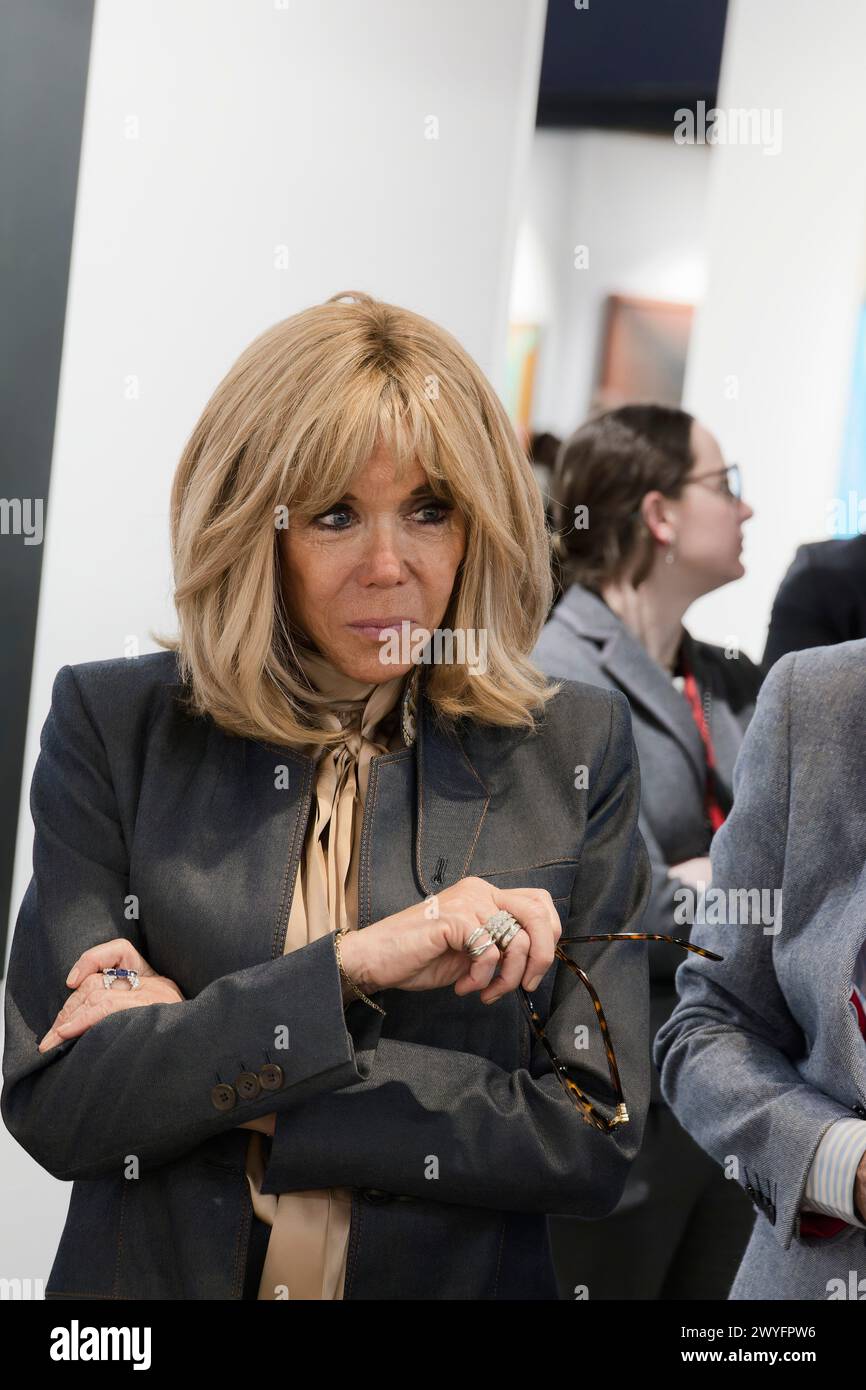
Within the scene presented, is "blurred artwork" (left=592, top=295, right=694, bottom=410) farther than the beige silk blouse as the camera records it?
Yes

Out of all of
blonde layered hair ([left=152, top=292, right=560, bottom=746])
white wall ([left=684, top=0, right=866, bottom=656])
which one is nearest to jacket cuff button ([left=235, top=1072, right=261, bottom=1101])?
blonde layered hair ([left=152, top=292, right=560, bottom=746])

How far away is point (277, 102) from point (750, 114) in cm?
340

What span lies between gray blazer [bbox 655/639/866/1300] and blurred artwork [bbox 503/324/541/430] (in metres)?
5.25

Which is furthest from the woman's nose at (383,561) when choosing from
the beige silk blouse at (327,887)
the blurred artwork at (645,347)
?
the blurred artwork at (645,347)

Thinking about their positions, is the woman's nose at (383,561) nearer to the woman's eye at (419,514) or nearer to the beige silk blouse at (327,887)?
the woman's eye at (419,514)

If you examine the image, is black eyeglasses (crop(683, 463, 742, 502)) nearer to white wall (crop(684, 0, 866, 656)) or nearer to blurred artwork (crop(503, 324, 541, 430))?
white wall (crop(684, 0, 866, 656))

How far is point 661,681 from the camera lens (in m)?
3.03

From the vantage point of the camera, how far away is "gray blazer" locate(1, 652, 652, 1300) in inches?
59.1

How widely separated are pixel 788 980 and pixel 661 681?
145 cm

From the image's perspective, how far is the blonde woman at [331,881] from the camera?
1.51 m

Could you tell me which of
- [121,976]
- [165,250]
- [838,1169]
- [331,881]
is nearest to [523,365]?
[165,250]

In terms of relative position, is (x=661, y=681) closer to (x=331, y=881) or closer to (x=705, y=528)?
(x=705, y=528)

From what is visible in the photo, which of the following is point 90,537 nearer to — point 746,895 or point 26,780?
point 26,780
